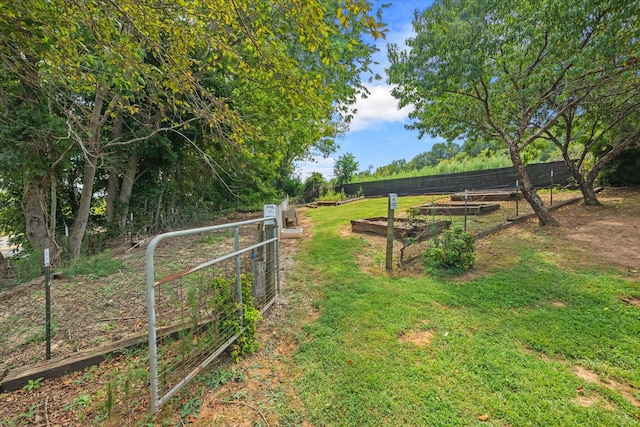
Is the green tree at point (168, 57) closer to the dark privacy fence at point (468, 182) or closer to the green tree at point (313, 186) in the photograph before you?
the dark privacy fence at point (468, 182)

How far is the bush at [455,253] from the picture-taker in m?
4.14

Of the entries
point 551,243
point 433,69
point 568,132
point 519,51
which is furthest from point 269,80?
Answer: point 568,132

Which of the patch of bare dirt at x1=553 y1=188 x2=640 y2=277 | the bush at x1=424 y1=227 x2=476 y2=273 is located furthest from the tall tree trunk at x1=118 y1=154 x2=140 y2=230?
the patch of bare dirt at x1=553 y1=188 x2=640 y2=277

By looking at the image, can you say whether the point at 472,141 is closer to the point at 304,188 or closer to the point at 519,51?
the point at 519,51

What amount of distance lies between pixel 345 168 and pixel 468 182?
10065 millimetres

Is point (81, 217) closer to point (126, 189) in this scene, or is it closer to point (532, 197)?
point (126, 189)

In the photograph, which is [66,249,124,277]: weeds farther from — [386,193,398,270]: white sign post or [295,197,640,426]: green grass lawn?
[386,193,398,270]: white sign post

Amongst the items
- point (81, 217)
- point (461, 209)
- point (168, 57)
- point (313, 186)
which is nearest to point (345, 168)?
point (313, 186)

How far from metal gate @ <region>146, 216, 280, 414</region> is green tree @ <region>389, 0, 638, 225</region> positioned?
15.4 ft

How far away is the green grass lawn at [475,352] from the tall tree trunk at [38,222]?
5.65 meters

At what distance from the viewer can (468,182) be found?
14.3 meters

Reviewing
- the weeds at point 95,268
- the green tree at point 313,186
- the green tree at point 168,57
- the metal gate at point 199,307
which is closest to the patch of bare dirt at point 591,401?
the metal gate at point 199,307

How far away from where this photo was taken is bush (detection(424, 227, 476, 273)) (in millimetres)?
4145

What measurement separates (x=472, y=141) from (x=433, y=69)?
159 inches
